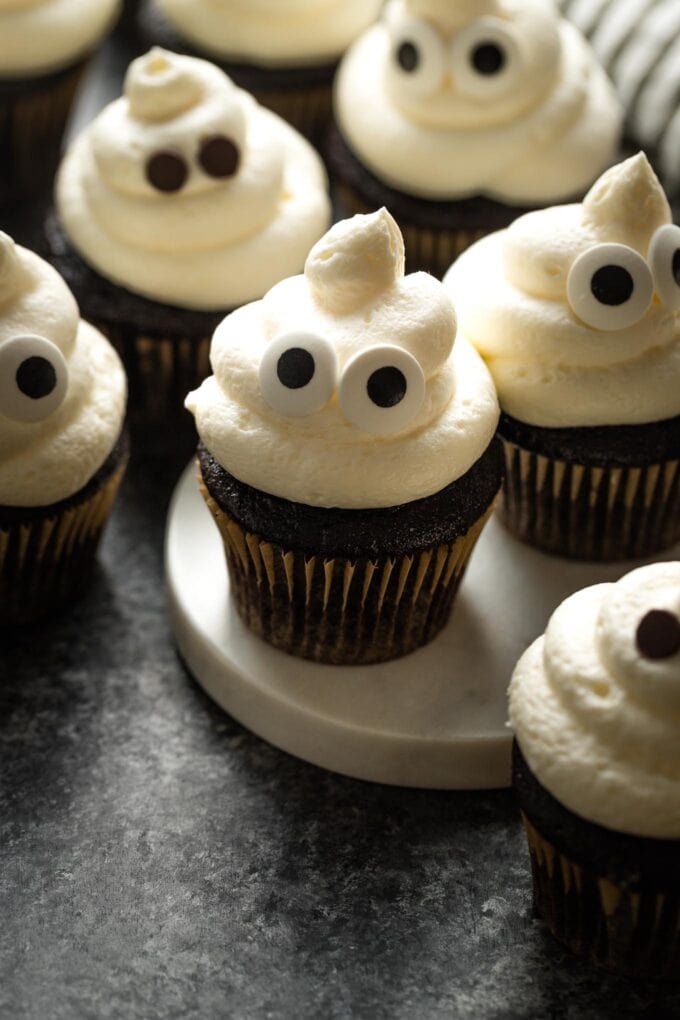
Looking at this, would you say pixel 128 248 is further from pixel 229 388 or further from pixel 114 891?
pixel 114 891

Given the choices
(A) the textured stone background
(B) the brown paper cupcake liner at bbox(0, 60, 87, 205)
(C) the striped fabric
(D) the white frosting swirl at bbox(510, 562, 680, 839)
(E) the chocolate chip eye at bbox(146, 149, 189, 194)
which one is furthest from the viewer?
(B) the brown paper cupcake liner at bbox(0, 60, 87, 205)

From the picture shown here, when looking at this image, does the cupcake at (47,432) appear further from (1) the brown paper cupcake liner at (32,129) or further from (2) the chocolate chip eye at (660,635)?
(1) the brown paper cupcake liner at (32,129)

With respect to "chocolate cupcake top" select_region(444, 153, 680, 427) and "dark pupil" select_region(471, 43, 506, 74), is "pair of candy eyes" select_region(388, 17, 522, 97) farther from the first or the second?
"chocolate cupcake top" select_region(444, 153, 680, 427)

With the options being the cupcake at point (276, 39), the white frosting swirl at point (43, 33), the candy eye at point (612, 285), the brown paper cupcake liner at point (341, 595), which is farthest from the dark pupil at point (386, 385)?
the white frosting swirl at point (43, 33)

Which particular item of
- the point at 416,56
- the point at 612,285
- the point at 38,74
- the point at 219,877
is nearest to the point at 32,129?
the point at 38,74

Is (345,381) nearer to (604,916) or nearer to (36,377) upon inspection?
(36,377)

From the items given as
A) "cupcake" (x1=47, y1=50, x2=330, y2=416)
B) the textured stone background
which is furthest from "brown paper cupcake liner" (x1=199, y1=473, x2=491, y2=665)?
"cupcake" (x1=47, y1=50, x2=330, y2=416)
